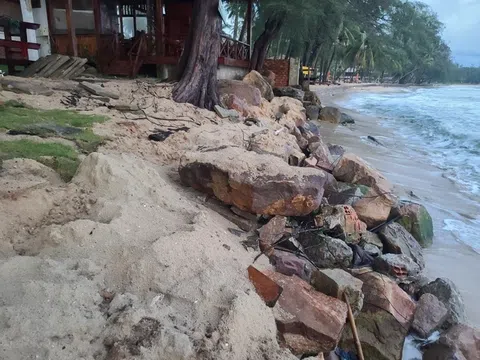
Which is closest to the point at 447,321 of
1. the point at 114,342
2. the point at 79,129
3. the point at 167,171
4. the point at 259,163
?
the point at 259,163

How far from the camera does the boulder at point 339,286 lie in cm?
274

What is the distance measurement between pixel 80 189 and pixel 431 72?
291 feet

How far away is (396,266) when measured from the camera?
3.70 meters

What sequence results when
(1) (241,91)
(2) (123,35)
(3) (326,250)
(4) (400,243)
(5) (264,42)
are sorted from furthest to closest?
1. (5) (264,42)
2. (2) (123,35)
3. (1) (241,91)
4. (4) (400,243)
5. (3) (326,250)

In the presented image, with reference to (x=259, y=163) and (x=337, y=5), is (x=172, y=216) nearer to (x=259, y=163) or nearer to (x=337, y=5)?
→ (x=259, y=163)

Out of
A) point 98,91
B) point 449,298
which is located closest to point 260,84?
point 98,91

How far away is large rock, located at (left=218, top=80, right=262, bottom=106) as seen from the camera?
9.64 metres

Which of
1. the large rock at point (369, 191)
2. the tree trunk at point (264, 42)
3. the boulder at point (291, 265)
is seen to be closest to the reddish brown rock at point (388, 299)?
the boulder at point (291, 265)

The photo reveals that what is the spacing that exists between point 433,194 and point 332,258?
4.36 meters

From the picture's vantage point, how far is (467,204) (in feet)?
21.6

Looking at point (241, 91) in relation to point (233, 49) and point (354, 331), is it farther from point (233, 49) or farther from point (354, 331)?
point (354, 331)

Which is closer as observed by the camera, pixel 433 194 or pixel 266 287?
pixel 266 287

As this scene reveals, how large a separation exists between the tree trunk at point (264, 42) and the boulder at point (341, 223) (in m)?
12.4

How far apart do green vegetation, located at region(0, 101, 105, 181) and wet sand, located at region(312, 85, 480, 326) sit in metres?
4.14
